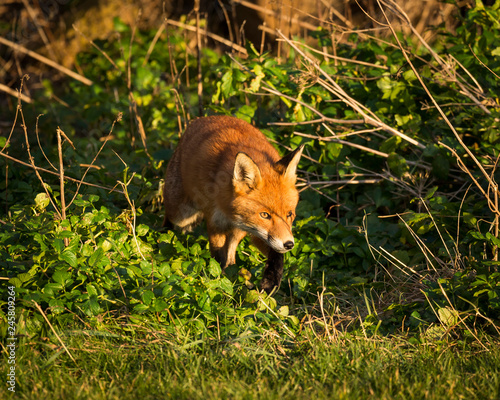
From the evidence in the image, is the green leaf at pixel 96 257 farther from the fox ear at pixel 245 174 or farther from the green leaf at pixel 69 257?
the fox ear at pixel 245 174

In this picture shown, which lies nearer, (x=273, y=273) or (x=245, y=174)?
(x=245, y=174)

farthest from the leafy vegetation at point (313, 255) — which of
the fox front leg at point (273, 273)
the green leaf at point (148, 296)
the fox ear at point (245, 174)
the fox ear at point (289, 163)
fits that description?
the fox ear at point (245, 174)

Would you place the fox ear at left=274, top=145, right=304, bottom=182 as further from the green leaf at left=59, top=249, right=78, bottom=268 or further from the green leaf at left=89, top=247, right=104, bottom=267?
the green leaf at left=59, top=249, right=78, bottom=268

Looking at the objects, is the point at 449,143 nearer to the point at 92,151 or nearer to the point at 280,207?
the point at 280,207

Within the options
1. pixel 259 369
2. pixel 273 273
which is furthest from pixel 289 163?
pixel 259 369

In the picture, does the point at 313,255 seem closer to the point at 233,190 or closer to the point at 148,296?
the point at 233,190

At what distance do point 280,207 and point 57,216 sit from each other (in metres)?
1.85

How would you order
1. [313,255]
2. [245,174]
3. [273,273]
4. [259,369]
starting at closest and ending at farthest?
[259,369]
[245,174]
[273,273]
[313,255]

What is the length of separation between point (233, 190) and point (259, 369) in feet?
5.57

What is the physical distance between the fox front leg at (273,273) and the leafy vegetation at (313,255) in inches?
7.7

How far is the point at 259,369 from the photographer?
330 centimetres

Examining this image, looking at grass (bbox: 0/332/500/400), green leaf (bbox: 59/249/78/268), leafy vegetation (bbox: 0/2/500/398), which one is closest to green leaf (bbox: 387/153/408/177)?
leafy vegetation (bbox: 0/2/500/398)

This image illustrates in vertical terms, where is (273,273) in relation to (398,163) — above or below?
below

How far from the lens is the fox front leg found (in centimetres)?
443
